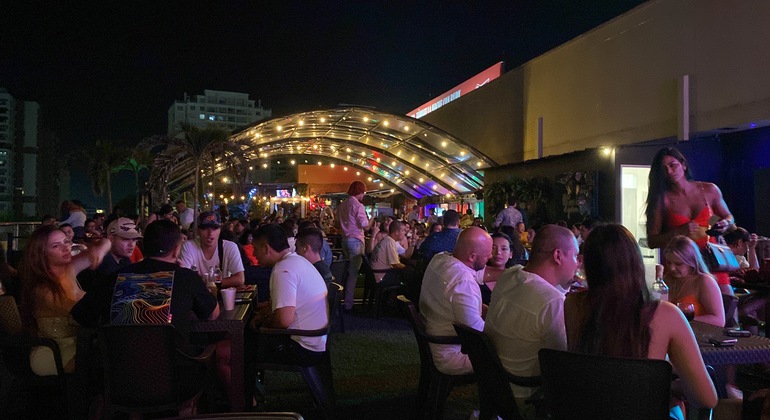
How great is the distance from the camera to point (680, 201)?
431cm

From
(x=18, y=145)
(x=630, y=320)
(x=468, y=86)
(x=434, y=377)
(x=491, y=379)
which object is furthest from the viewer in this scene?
(x=18, y=145)

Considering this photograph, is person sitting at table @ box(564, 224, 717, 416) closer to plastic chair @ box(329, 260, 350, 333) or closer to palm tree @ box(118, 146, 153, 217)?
plastic chair @ box(329, 260, 350, 333)

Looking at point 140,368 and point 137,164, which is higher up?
point 137,164

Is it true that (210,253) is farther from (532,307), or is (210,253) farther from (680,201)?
(680,201)

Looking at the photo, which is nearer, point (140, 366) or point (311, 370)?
point (140, 366)

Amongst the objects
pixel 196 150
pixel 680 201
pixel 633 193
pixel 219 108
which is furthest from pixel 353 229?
pixel 219 108

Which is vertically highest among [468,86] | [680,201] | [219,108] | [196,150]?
[219,108]

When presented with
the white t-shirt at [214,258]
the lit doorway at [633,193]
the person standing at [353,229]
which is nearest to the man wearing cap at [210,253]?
the white t-shirt at [214,258]

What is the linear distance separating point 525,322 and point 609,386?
0.71 meters

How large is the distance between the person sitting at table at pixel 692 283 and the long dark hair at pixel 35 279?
4.13 metres

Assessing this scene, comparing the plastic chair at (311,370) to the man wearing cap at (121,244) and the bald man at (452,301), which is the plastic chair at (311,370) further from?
the man wearing cap at (121,244)

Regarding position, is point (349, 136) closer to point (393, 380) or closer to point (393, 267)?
point (393, 267)

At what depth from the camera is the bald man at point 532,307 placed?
261 cm

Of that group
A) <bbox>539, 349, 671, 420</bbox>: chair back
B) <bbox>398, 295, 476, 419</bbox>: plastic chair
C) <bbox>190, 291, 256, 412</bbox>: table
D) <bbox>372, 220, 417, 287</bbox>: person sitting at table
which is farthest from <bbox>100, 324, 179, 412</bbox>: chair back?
<bbox>372, 220, 417, 287</bbox>: person sitting at table
